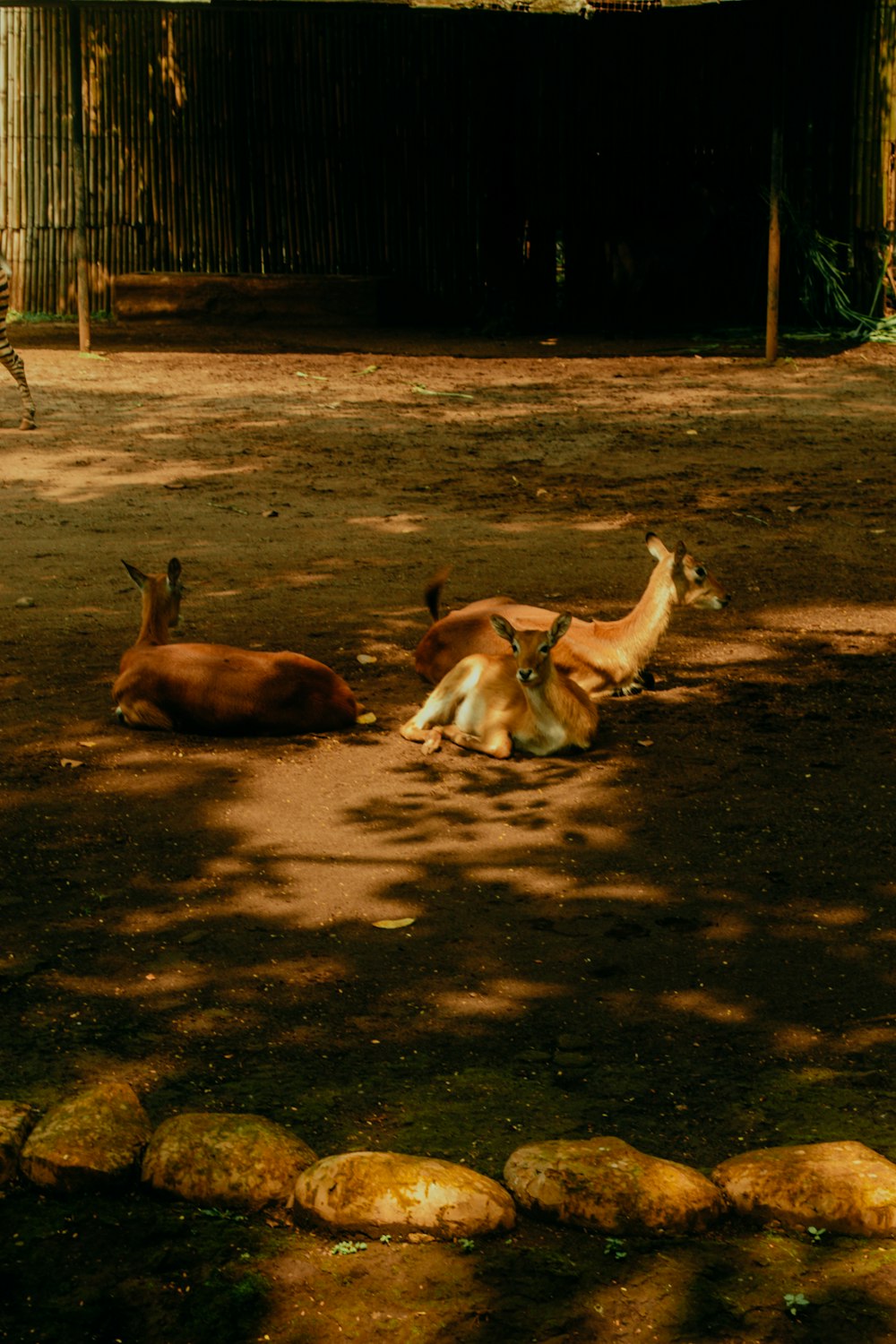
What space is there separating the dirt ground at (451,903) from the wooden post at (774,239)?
506 centimetres

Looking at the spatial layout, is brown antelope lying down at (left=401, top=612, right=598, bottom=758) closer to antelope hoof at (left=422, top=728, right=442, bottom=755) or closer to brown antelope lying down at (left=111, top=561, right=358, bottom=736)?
antelope hoof at (left=422, top=728, right=442, bottom=755)

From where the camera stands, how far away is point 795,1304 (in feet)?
10.1

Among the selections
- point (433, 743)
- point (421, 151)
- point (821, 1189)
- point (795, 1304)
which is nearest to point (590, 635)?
point (433, 743)

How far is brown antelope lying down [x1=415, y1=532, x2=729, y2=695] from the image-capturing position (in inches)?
281

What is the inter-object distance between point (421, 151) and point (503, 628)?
14.4 metres

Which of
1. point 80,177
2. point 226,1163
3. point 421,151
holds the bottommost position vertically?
point 226,1163

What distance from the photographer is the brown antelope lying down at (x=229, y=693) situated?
6473mm

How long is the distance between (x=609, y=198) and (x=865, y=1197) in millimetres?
17569

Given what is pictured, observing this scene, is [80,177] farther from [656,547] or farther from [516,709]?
[516,709]

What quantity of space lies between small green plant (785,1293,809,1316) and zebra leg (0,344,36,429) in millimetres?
11140

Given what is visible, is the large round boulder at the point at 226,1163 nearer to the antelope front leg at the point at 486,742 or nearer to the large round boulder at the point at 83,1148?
the large round boulder at the point at 83,1148

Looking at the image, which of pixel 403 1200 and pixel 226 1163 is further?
pixel 226 1163

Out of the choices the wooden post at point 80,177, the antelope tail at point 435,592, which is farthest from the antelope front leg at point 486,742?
the wooden post at point 80,177

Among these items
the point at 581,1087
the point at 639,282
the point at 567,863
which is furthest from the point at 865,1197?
the point at 639,282
